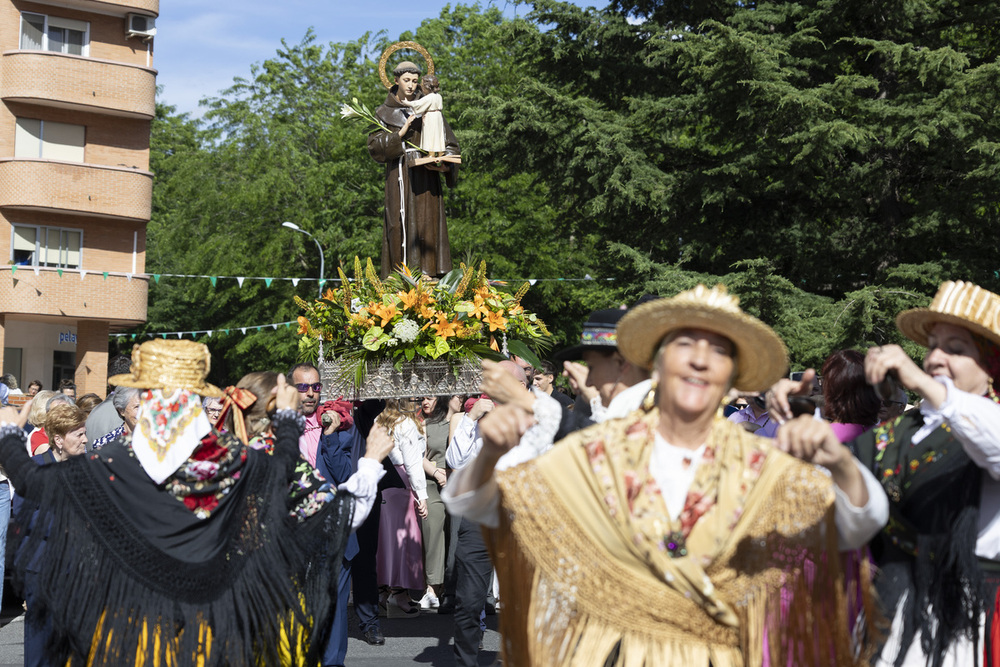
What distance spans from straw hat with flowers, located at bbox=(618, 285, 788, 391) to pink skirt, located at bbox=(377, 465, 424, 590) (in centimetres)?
682

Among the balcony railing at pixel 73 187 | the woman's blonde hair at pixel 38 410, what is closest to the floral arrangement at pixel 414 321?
the woman's blonde hair at pixel 38 410

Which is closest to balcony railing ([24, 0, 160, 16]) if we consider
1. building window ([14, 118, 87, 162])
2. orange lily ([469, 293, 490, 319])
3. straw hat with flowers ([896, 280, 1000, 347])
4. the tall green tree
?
building window ([14, 118, 87, 162])

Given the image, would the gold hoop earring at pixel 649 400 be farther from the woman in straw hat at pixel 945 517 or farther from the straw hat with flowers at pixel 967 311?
the straw hat with flowers at pixel 967 311

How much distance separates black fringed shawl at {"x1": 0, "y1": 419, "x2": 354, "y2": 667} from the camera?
17.1 ft

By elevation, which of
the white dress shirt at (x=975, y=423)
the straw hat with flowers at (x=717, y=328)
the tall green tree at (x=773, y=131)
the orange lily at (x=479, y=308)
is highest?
the tall green tree at (x=773, y=131)

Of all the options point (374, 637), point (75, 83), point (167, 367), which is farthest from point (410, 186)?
point (75, 83)

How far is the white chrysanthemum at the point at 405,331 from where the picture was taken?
8117 mm

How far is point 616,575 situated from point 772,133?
52.1 feet

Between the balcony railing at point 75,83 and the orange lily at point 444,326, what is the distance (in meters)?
28.0

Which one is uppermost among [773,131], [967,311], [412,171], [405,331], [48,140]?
[48,140]

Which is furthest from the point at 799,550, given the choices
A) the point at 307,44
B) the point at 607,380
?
the point at 307,44

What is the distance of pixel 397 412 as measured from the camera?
375 inches

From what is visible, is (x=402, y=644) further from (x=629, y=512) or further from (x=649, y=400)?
(x=629, y=512)

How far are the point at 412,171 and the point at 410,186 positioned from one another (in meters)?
0.13
